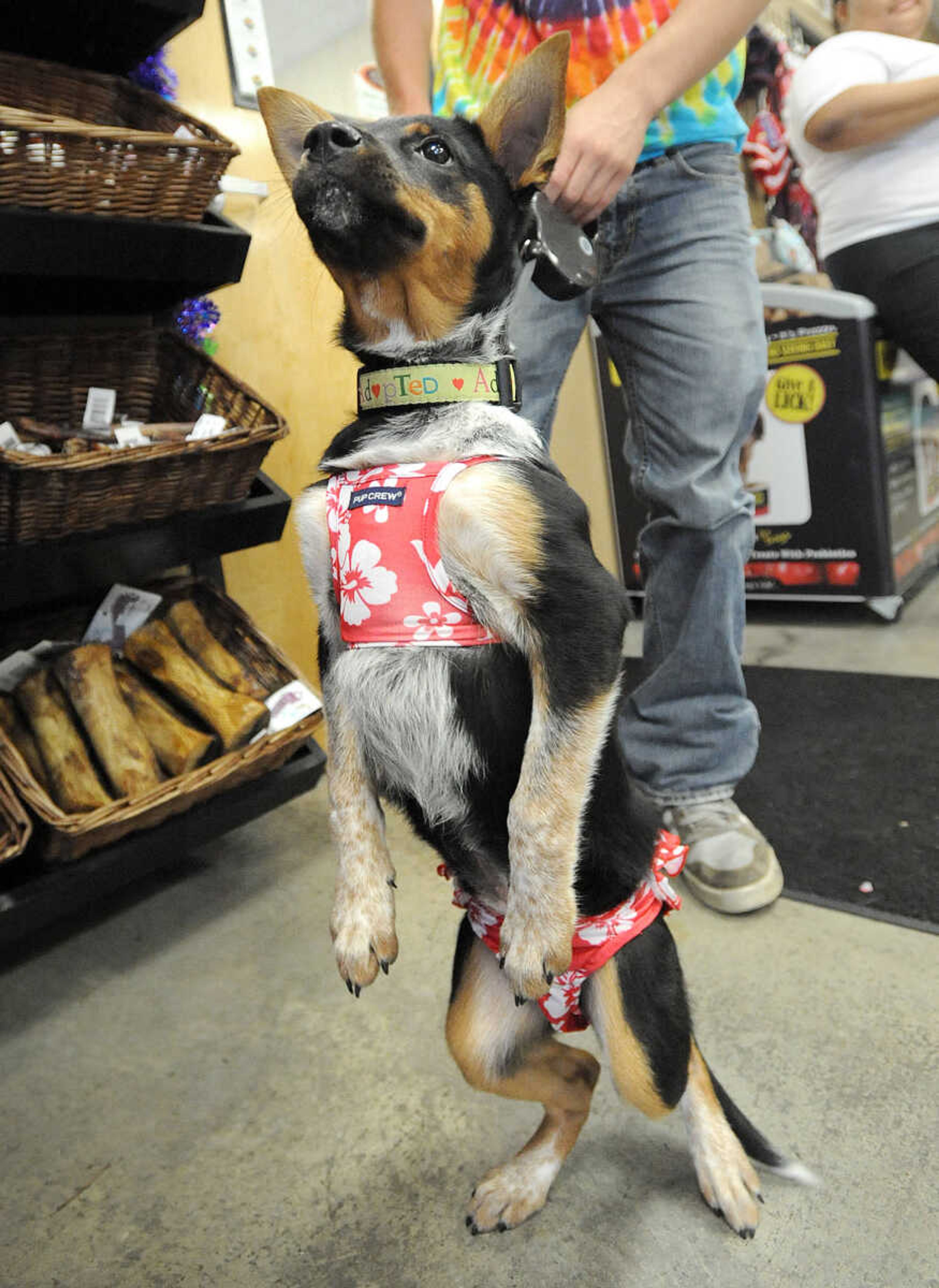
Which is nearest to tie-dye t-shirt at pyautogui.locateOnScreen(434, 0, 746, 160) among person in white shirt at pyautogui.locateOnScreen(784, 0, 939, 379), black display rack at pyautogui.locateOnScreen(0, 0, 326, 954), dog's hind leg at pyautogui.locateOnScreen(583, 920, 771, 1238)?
black display rack at pyautogui.locateOnScreen(0, 0, 326, 954)

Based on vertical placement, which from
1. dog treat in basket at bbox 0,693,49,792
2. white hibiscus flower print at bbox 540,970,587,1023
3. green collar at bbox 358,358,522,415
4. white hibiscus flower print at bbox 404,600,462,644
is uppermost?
green collar at bbox 358,358,522,415

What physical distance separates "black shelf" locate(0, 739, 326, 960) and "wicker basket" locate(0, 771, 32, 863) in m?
0.09

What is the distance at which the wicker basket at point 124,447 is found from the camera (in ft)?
4.94

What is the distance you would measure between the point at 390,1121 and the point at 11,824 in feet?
2.59

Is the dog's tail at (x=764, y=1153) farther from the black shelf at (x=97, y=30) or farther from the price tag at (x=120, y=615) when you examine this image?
the black shelf at (x=97, y=30)

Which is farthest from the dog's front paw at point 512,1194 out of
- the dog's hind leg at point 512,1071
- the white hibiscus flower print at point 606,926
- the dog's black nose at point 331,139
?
the dog's black nose at point 331,139

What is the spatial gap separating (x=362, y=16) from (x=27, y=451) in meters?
1.86

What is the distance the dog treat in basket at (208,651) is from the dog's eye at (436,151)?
3.75ft

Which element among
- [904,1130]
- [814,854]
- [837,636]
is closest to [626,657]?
[837,636]

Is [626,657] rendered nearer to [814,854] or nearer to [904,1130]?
[814,854]

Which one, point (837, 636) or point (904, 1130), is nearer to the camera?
point (904, 1130)

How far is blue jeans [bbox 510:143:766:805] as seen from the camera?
1.47 meters

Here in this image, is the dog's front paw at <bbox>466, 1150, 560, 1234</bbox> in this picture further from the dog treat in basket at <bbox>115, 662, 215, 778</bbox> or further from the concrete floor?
the dog treat in basket at <bbox>115, 662, 215, 778</bbox>

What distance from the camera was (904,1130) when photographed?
3.63 feet
